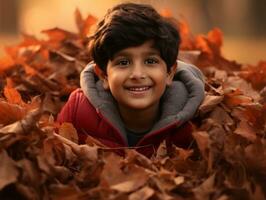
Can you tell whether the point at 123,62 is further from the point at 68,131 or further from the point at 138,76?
the point at 68,131

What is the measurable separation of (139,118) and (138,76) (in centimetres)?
31

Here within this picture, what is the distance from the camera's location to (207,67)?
4.28m

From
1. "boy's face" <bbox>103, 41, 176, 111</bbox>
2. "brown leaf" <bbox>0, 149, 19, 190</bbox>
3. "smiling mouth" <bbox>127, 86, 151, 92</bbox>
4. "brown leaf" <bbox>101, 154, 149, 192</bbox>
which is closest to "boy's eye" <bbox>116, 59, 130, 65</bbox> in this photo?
"boy's face" <bbox>103, 41, 176, 111</bbox>

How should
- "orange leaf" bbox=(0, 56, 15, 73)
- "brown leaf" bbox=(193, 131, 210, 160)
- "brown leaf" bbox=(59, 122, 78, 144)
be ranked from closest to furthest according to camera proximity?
"brown leaf" bbox=(193, 131, 210, 160) → "brown leaf" bbox=(59, 122, 78, 144) → "orange leaf" bbox=(0, 56, 15, 73)

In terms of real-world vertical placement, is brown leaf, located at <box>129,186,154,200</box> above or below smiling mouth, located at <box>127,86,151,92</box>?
above

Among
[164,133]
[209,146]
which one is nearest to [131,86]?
[164,133]

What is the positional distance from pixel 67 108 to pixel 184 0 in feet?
36.4

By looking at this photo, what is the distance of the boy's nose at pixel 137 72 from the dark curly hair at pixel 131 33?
0.33ft

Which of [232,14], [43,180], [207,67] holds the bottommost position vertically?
[232,14]

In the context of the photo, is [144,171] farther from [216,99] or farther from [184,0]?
[184,0]

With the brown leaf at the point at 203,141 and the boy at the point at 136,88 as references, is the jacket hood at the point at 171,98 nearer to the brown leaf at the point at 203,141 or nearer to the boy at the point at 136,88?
the boy at the point at 136,88

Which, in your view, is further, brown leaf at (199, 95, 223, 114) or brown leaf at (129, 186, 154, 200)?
brown leaf at (199, 95, 223, 114)

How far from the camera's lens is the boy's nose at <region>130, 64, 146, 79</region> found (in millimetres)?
3416

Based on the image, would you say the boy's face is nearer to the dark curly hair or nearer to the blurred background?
the dark curly hair
